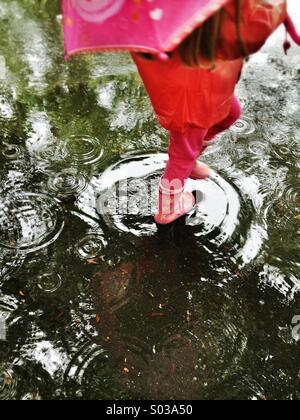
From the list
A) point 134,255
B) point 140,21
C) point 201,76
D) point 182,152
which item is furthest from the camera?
point 134,255

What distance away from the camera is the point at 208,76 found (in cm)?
150

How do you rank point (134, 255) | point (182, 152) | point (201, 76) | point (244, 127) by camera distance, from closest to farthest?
1. point (201, 76)
2. point (182, 152)
3. point (134, 255)
4. point (244, 127)

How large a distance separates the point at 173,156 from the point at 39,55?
1735 mm

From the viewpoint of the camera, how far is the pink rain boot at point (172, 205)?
1.97 meters

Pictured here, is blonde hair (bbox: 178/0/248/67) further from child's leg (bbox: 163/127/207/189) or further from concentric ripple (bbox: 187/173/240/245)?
concentric ripple (bbox: 187/173/240/245)

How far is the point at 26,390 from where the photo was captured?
1555 millimetres

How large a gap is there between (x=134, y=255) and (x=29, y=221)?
20.3 inches

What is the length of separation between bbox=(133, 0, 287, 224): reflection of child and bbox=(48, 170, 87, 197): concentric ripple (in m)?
0.46

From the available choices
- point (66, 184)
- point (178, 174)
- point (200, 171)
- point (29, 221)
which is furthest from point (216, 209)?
point (29, 221)

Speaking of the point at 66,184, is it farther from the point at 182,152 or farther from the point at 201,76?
the point at 201,76
